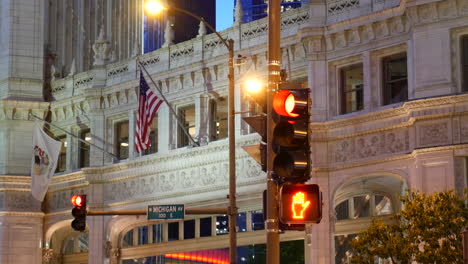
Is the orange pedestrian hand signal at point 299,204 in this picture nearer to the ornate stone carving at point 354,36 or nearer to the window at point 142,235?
the ornate stone carving at point 354,36

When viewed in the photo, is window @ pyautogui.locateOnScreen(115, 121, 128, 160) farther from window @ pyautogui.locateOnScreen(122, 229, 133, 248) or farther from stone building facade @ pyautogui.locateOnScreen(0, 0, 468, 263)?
window @ pyautogui.locateOnScreen(122, 229, 133, 248)

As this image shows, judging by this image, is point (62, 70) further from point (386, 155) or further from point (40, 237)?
point (386, 155)

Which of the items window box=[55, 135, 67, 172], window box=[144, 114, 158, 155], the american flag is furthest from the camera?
window box=[55, 135, 67, 172]

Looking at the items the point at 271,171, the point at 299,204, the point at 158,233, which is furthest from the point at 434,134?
the point at 299,204

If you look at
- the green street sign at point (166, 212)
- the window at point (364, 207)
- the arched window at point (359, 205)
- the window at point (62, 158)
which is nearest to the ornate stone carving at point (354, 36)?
the arched window at point (359, 205)

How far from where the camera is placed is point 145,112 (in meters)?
42.5

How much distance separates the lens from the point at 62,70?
56.8 metres

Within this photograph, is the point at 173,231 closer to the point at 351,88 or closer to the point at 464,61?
the point at 351,88

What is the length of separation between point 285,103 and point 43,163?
3578 cm

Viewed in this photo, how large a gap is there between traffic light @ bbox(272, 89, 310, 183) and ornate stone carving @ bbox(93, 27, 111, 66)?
37.4 m

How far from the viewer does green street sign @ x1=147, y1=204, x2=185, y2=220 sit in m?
30.3

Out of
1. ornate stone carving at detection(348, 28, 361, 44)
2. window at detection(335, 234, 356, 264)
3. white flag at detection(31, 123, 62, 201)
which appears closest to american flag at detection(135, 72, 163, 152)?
white flag at detection(31, 123, 62, 201)

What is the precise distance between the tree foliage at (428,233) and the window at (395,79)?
8175mm

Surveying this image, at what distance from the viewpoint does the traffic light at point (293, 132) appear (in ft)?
45.2
